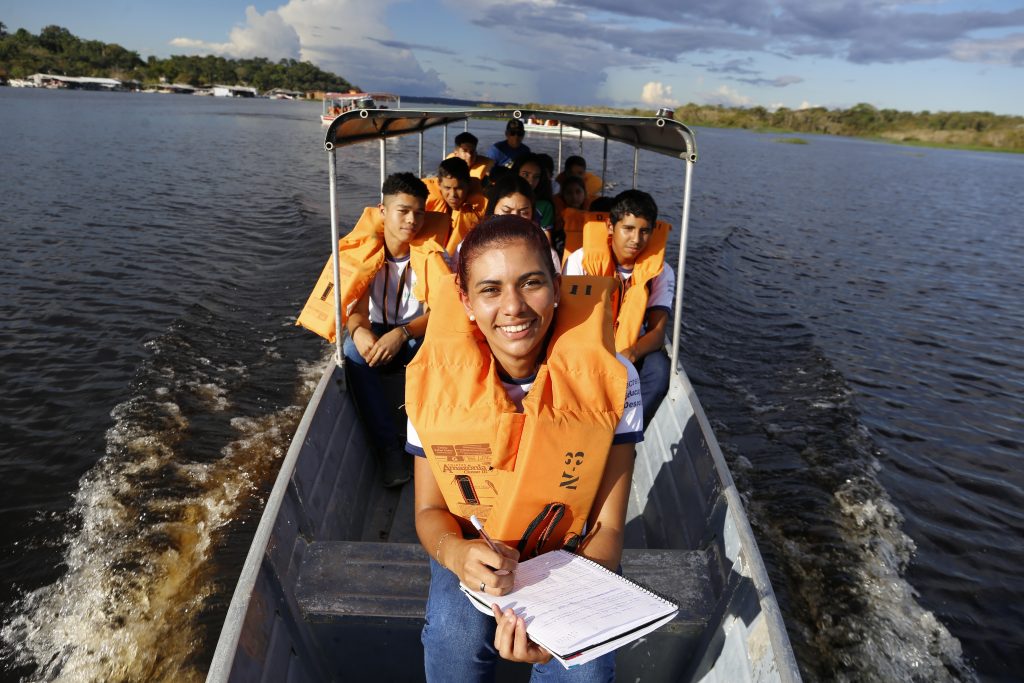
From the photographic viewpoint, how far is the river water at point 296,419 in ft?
14.5

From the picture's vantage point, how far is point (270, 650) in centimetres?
212

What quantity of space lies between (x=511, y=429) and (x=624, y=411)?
0.35 metres

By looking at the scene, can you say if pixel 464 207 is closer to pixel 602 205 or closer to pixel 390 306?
pixel 602 205

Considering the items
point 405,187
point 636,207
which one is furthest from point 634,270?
point 405,187

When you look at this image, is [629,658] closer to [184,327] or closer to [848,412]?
[848,412]

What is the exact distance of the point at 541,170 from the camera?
21.4 feet

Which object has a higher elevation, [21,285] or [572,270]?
[572,270]

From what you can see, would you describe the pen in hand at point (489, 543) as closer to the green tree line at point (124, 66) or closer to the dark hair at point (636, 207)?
the dark hair at point (636, 207)

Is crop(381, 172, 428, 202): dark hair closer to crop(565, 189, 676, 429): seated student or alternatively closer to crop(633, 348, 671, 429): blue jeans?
crop(565, 189, 676, 429): seated student

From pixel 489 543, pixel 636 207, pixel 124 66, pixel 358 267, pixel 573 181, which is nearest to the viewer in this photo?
pixel 489 543

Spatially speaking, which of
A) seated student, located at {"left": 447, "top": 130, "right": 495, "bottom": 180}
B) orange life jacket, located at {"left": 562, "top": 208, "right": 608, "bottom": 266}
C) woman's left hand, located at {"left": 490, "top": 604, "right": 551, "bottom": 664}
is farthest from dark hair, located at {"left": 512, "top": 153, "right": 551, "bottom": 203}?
woman's left hand, located at {"left": 490, "top": 604, "right": 551, "bottom": 664}

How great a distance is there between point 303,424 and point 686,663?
2017 millimetres

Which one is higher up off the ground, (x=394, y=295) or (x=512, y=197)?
(x=512, y=197)

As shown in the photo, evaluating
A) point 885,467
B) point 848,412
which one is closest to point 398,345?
point 885,467
